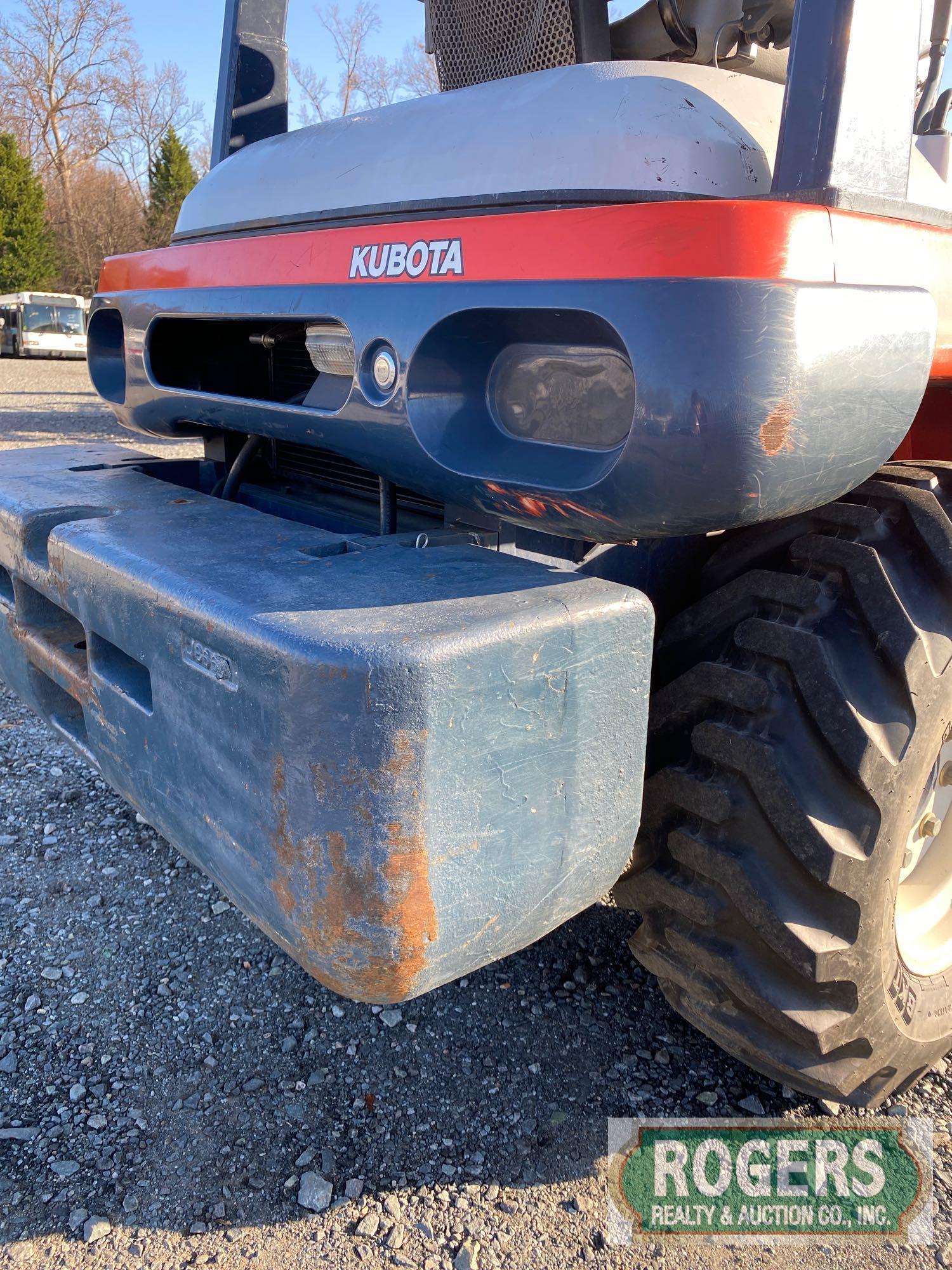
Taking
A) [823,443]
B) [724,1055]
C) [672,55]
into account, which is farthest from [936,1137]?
[672,55]

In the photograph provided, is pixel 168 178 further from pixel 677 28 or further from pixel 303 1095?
pixel 303 1095

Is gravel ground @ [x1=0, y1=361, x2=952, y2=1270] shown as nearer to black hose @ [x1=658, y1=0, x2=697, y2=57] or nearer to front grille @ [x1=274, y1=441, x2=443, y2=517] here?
front grille @ [x1=274, y1=441, x2=443, y2=517]

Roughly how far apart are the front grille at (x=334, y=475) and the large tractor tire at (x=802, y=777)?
0.68 metres

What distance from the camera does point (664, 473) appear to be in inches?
52.0

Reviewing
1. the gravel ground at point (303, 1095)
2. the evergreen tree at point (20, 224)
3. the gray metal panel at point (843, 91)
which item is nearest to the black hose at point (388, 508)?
the gray metal panel at point (843, 91)

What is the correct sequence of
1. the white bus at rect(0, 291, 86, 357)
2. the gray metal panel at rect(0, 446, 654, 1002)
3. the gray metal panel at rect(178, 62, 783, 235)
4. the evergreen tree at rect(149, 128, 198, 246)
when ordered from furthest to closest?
the evergreen tree at rect(149, 128, 198, 246) → the white bus at rect(0, 291, 86, 357) → the gray metal panel at rect(178, 62, 783, 235) → the gray metal panel at rect(0, 446, 654, 1002)

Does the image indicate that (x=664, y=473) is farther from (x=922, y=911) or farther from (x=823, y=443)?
(x=922, y=911)

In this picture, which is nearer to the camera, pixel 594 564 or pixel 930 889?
pixel 594 564

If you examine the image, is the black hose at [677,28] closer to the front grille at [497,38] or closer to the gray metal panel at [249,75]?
the front grille at [497,38]

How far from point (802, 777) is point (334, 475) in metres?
1.40

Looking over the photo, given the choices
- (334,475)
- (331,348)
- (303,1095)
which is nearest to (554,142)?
(331,348)

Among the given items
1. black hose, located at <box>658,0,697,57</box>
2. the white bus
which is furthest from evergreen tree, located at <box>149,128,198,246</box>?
black hose, located at <box>658,0,697,57</box>

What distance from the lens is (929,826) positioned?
201 cm

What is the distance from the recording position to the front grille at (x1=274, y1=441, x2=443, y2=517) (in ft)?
7.32
